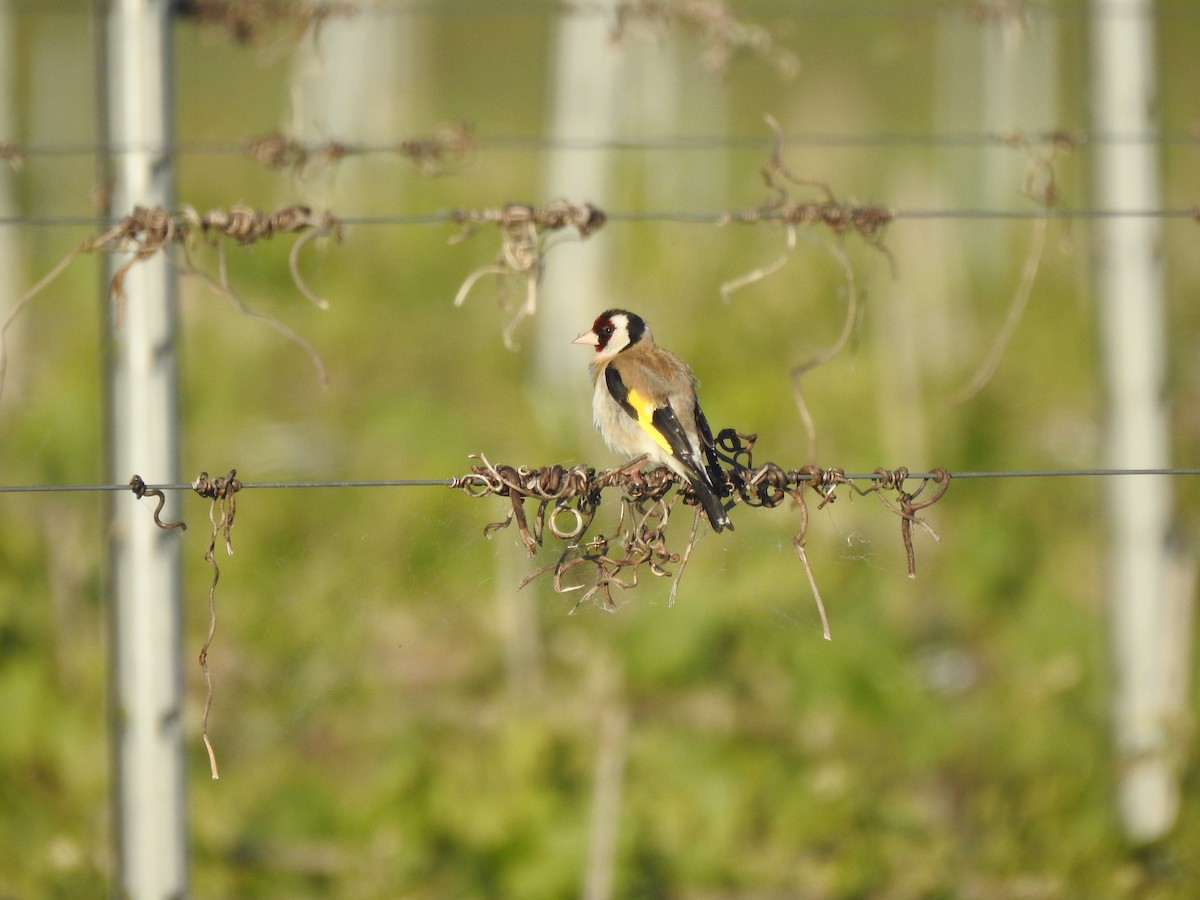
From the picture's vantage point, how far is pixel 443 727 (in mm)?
8344

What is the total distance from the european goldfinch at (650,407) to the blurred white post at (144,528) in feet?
5.04

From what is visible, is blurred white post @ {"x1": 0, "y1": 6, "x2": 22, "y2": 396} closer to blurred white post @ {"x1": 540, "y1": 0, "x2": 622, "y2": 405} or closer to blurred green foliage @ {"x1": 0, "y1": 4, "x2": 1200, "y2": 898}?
blurred green foliage @ {"x1": 0, "y1": 4, "x2": 1200, "y2": 898}

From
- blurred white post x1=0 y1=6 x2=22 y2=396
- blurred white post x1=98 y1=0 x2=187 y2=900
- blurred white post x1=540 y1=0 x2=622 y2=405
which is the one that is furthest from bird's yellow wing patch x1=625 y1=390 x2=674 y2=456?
blurred white post x1=0 y1=6 x2=22 y2=396

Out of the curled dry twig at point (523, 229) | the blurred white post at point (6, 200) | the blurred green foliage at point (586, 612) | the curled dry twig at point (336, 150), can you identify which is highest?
the blurred white post at point (6, 200)

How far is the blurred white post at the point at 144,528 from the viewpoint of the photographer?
15.8ft

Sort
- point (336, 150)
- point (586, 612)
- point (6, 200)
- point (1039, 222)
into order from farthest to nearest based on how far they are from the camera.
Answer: point (6, 200), point (586, 612), point (336, 150), point (1039, 222)

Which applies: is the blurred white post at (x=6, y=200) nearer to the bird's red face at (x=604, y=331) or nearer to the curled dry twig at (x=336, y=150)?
the curled dry twig at (x=336, y=150)

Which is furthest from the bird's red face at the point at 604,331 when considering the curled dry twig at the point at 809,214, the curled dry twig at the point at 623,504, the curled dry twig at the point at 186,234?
the curled dry twig at the point at 623,504

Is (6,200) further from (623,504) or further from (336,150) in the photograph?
(623,504)

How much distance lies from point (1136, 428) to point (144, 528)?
4.67m

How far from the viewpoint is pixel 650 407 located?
496cm

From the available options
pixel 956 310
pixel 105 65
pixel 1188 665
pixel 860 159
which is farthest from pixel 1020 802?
pixel 860 159

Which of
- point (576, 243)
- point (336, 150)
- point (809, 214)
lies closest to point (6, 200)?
point (576, 243)

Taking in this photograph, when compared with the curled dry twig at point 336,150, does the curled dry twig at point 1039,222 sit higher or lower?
lower
